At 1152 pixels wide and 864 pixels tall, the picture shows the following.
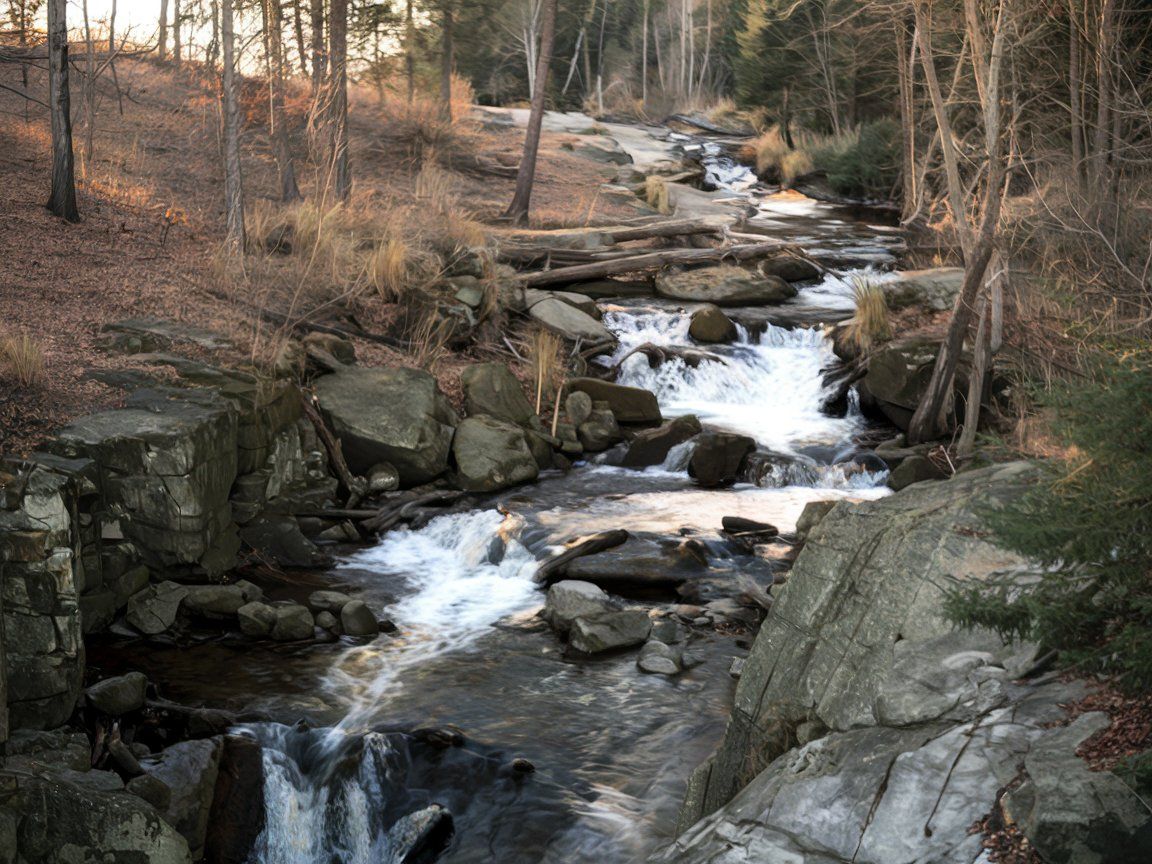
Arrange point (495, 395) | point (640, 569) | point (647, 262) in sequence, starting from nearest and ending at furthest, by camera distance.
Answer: point (640, 569) → point (495, 395) → point (647, 262)

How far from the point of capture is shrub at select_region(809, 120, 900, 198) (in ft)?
99.0

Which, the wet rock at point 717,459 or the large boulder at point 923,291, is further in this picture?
the large boulder at point 923,291

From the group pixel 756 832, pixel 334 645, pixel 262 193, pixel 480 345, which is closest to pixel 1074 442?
pixel 756 832

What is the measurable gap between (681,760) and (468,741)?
1.22 meters

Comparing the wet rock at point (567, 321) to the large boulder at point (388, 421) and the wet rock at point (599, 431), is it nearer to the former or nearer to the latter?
the wet rock at point (599, 431)

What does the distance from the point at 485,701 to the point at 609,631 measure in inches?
47.7

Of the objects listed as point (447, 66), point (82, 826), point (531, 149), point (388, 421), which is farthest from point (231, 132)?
point (447, 66)

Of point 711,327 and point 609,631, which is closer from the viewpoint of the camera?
point 609,631

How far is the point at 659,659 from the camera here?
7773 mm

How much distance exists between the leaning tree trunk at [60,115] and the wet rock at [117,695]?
8919 mm

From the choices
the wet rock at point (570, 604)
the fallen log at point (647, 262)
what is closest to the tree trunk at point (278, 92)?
the fallen log at point (647, 262)

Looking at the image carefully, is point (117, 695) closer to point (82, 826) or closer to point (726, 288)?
point (82, 826)

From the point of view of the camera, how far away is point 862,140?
31.2m

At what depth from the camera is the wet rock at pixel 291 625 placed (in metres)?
8.12
